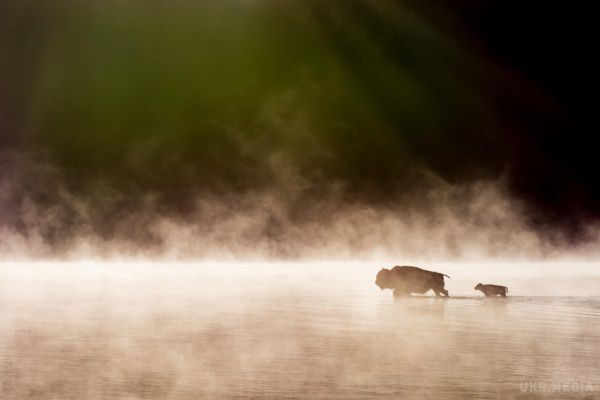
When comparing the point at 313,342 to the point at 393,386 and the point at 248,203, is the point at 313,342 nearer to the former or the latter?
the point at 393,386

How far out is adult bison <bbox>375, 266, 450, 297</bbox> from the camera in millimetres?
60344

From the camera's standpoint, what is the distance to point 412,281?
204ft

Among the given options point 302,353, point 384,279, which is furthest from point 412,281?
point 302,353

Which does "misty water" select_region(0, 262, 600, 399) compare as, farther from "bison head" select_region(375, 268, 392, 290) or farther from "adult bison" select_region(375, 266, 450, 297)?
"bison head" select_region(375, 268, 392, 290)

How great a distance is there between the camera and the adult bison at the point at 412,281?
2376 inches

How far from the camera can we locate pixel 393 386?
24109 millimetres

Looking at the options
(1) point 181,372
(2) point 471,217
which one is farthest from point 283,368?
(2) point 471,217

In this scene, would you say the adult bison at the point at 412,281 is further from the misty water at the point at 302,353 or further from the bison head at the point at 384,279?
the misty water at the point at 302,353

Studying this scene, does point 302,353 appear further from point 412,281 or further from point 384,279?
point 384,279

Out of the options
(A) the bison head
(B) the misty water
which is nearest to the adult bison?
(A) the bison head

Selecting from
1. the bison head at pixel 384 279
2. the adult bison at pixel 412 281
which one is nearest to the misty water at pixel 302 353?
the adult bison at pixel 412 281

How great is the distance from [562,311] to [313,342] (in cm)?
2083

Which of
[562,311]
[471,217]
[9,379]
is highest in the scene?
[471,217]

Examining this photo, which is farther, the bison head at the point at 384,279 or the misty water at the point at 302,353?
the bison head at the point at 384,279
